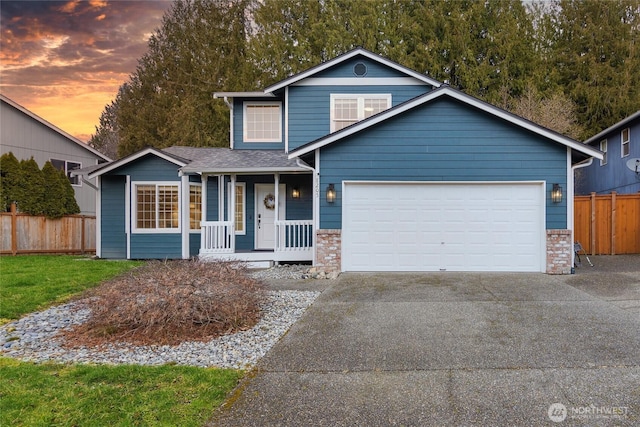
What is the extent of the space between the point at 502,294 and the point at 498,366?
11.7 feet

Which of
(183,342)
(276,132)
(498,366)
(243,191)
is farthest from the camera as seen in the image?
(276,132)

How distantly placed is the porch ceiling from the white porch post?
0.67 meters

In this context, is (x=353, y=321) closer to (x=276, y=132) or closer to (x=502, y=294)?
(x=502, y=294)

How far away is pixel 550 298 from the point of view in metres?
6.86

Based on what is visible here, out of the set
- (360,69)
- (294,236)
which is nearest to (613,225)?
(360,69)

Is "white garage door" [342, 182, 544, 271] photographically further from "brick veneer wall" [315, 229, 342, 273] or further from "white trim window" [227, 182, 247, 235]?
"white trim window" [227, 182, 247, 235]

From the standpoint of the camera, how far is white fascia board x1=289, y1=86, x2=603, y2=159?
29.8 ft

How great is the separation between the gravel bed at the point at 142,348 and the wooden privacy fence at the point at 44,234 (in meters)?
9.74

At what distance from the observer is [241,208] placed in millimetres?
12953

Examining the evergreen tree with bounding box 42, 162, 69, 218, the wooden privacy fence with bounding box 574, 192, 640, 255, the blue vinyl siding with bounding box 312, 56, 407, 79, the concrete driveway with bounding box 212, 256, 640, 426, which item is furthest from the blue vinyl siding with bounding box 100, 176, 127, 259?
the wooden privacy fence with bounding box 574, 192, 640, 255

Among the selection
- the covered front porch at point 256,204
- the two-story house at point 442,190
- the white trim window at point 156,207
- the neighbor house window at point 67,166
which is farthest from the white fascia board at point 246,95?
the neighbor house window at point 67,166

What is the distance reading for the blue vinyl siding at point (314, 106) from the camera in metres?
12.9

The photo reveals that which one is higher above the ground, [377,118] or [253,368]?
[377,118]

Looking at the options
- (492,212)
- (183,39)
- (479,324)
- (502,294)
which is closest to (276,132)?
(492,212)
